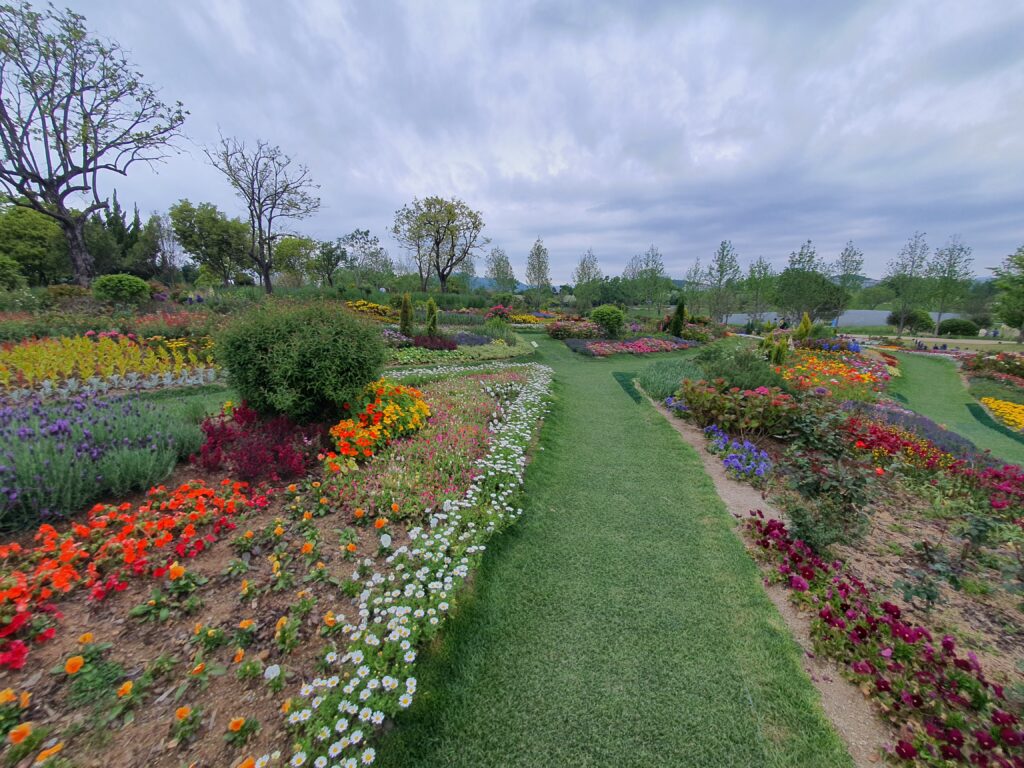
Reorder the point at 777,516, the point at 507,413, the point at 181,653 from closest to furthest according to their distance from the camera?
the point at 181,653 → the point at 777,516 → the point at 507,413

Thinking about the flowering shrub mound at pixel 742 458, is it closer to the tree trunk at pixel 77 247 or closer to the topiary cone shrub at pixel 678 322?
the topiary cone shrub at pixel 678 322

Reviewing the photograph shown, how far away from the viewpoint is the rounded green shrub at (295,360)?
169 inches

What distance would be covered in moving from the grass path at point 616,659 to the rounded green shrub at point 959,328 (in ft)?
142

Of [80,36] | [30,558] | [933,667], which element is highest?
[80,36]

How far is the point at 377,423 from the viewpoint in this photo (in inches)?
182

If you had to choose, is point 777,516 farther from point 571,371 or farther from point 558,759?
point 571,371

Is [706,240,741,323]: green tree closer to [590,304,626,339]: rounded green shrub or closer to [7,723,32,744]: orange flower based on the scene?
[590,304,626,339]: rounded green shrub

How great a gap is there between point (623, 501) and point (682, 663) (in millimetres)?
1881

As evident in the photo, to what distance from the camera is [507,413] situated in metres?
6.33

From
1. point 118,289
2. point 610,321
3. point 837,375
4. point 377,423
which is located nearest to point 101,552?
point 377,423

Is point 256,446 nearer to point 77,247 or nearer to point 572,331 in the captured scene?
point 572,331

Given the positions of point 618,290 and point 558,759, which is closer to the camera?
point 558,759

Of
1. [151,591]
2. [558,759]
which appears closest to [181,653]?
[151,591]

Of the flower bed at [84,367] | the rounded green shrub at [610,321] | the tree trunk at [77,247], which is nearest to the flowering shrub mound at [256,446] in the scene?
the flower bed at [84,367]
